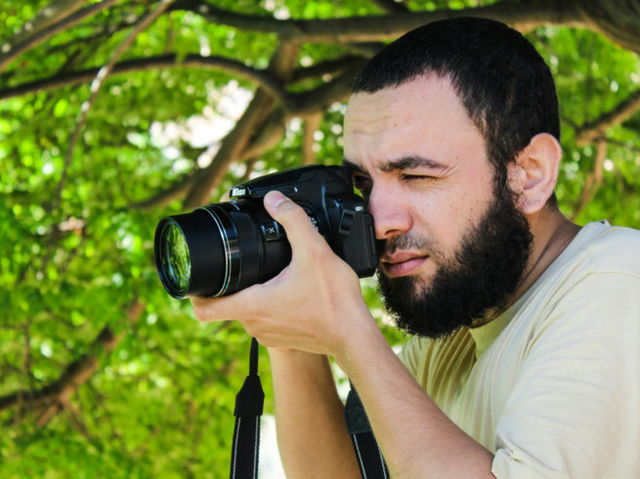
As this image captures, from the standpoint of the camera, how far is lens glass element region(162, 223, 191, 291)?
5.30ft

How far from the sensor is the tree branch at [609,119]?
148 inches

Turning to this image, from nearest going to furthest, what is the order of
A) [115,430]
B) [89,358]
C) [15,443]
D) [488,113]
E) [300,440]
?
[488,113] → [300,440] → [15,443] → [89,358] → [115,430]

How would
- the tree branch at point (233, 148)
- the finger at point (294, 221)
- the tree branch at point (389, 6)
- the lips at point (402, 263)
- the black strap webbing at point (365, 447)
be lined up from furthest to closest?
the tree branch at point (233, 148) < the tree branch at point (389, 6) < the black strap webbing at point (365, 447) < the lips at point (402, 263) < the finger at point (294, 221)

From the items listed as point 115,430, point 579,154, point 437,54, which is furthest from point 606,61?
point 437,54

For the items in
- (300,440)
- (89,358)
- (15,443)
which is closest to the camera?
(300,440)

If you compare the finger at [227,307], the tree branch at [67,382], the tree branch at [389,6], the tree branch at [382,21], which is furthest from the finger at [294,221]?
the tree branch at [67,382]

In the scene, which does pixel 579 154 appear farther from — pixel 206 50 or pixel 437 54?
pixel 437 54

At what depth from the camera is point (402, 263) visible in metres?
1.68

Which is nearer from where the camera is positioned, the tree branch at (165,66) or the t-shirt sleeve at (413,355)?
the t-shirt sleeve at (413,355)

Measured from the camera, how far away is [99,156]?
4.93 metres

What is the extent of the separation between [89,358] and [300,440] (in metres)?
2.42

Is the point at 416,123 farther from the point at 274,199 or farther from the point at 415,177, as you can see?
the point at 274,199

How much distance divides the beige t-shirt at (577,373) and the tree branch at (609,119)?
2.34 meters

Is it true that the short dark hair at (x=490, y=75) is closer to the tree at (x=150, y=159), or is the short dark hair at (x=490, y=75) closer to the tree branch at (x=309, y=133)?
the tree at (x=150, y=159)
